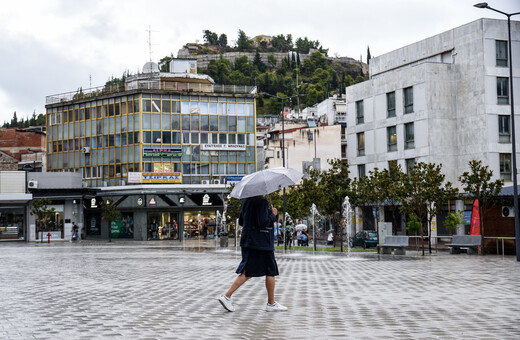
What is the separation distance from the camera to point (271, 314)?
A: 10500mm

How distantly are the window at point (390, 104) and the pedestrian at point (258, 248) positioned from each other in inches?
1720

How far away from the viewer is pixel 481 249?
30938 millimetres

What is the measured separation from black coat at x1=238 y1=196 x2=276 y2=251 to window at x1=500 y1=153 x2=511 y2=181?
1572 inches

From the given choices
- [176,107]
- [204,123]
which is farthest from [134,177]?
[204,123]

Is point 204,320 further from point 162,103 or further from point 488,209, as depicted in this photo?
point 162,103

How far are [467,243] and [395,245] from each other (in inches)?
127

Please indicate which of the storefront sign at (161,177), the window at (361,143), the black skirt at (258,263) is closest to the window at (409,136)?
the window at (361,143)

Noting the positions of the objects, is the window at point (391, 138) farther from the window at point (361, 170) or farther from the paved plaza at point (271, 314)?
the paved plaza at point (271, 314)

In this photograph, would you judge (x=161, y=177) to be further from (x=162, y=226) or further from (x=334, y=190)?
(x=334, y=190)

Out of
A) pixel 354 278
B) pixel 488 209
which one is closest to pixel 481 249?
pixel 488 209

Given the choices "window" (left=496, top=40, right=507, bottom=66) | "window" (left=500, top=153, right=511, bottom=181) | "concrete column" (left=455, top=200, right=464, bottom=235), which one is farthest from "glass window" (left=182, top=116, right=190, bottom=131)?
"window" (left=500, top=153, right=511, bottom=181)

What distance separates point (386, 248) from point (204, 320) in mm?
23761

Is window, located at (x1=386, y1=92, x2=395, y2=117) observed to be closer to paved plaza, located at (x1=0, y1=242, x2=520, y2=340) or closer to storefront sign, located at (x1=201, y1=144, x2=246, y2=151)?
storefront sign, located at (x1=201, y1=144, x2=246, y2=151)

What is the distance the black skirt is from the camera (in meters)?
10.6
